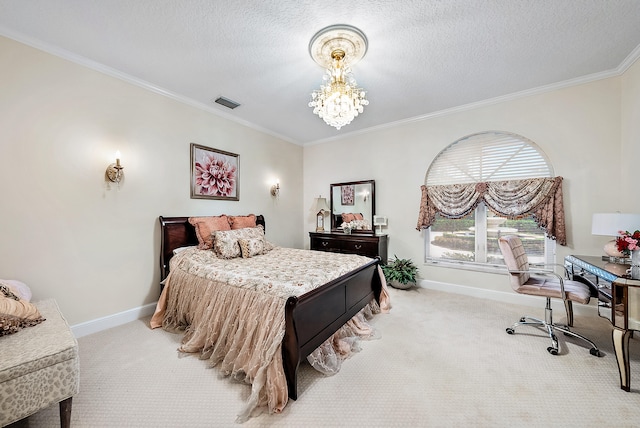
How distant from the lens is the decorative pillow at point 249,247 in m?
3.21

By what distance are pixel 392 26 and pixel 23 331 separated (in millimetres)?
3603

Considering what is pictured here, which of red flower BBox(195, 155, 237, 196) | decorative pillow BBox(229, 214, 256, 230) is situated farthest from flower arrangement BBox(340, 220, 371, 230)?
red flower BBox(195, 155, 237, 196)

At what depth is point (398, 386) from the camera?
6.12 feet

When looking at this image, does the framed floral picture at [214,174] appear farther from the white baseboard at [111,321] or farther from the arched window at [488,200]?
the arched window at [488,200]

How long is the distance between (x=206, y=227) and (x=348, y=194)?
2759 mm

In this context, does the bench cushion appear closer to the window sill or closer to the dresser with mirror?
the dresser with mirror

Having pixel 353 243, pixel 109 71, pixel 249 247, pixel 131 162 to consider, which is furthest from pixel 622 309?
pixel 109 71

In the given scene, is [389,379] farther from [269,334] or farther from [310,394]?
[269,334]

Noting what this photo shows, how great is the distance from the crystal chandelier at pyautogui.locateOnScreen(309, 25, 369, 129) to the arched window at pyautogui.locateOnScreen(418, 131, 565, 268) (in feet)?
7.75

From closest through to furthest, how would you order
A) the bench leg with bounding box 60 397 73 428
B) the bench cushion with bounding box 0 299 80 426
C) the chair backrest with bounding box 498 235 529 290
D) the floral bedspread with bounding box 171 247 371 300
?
the bench cushion with bounding box 0 299 80 426 → the bench leg with bounding box 60 397 73 428 → the floral bedspread with bounding box 171 247 371 300 → the chair backrest with bounding box 498 235 529 290

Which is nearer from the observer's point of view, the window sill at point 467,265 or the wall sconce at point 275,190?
the window sill at point 467,265

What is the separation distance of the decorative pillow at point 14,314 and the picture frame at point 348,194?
4.26 metres

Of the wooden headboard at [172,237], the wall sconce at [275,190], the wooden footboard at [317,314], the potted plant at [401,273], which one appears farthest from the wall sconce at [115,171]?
the potted plant at [401,273]

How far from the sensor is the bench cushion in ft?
4.13
